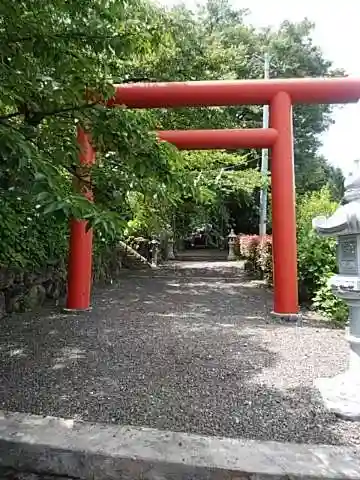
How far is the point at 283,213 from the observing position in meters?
5.64

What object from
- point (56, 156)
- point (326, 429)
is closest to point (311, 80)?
point (56, 156)

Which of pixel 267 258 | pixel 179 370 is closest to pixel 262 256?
pixel 267 258

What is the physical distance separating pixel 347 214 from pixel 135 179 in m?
1.61

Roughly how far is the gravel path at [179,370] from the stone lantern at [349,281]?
0.40ft

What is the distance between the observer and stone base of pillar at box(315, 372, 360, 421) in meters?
2.63

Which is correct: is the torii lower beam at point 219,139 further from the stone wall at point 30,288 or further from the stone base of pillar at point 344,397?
the stone base of pillar at point 344,397

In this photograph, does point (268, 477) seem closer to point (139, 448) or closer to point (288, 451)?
point (288, 451)

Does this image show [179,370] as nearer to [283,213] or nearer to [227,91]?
[283,213]

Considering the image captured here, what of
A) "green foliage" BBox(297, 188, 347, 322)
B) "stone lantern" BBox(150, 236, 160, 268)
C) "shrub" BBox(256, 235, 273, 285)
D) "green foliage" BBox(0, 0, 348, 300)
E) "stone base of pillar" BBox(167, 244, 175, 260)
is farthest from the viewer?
"stone base of pillar" BBox(167, 244, 175, 260)

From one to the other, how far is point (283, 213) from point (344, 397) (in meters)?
3.24

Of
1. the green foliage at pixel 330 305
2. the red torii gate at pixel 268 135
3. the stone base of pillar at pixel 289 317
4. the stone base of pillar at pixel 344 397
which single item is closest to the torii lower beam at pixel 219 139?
the red torii gate at pixel 268 135

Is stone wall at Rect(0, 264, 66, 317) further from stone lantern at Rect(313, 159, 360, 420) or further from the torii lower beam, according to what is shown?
stone lantern at Rect(313, 159, 360, 420)

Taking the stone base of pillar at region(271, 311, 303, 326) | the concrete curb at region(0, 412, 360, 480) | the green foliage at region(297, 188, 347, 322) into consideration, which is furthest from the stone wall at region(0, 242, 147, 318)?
the green foliage at region(297, 188, 347, 322)

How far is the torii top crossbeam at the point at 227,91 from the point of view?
5387 mm
